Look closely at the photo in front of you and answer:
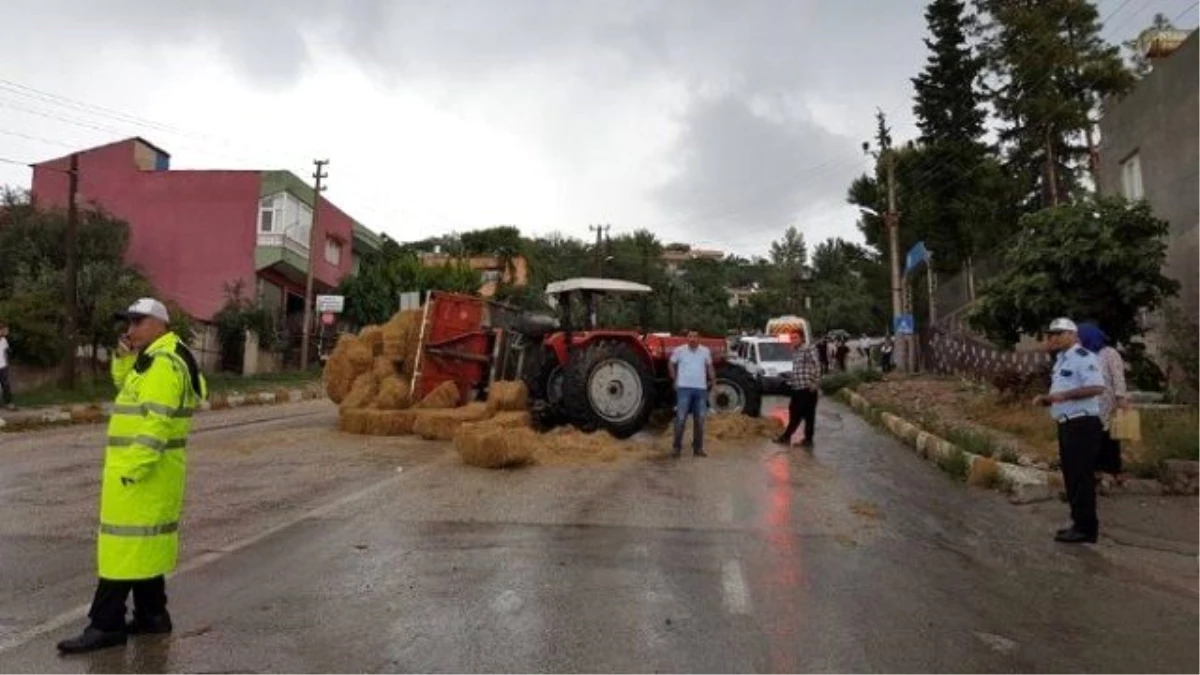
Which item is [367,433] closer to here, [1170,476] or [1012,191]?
[1170,476]

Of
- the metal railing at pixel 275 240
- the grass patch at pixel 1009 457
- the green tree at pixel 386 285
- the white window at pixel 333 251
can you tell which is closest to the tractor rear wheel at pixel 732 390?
the grass patch at pixel 1009 457

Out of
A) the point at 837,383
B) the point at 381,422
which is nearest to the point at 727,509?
the point at 381,422

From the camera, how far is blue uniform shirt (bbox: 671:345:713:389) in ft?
42.7

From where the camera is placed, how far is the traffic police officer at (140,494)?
496cm

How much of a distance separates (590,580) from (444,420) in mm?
7807

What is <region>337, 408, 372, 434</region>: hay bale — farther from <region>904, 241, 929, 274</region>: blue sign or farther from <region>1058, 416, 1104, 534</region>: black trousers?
<region>904, 241, 929, 274</region>: blue sign

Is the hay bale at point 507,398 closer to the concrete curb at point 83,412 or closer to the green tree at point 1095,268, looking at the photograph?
the concrete curb at point 83,412

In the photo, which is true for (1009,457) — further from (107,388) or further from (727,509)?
(107,388)

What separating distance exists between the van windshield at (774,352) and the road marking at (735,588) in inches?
952

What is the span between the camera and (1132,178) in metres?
18.4

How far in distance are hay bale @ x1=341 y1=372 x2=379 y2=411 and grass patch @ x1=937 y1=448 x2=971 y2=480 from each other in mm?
8094

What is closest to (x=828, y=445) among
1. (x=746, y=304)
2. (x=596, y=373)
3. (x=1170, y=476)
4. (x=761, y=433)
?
(x=761, y=433)

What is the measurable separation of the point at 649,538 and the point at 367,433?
25.6ft

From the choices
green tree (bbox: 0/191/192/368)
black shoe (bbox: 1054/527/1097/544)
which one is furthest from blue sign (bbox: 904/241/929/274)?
black shoe (bbox: 1054/527/1097/544)
